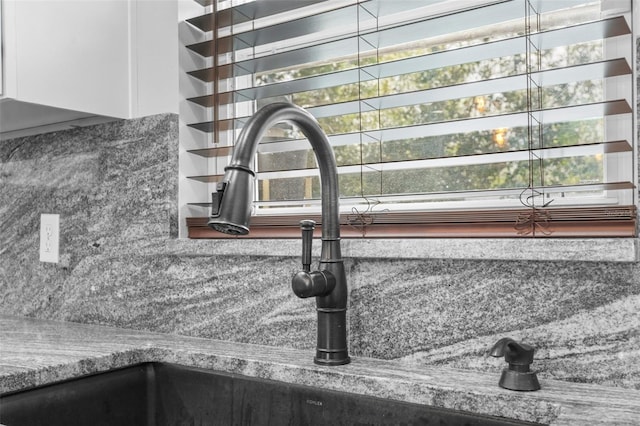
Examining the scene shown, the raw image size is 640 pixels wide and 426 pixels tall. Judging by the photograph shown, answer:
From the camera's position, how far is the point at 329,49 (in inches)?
52.4

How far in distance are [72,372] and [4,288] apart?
0.90 meters

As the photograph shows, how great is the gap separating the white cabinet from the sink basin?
65 centimetres

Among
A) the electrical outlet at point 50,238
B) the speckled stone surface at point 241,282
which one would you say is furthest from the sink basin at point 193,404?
the electrical outlet at point 50,238

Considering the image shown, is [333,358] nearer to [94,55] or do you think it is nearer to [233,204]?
[233,204]

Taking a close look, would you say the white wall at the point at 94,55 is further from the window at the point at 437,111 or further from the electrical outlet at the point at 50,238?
the electrical outlet at the point at 50,238

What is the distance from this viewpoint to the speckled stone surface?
3.27 ft

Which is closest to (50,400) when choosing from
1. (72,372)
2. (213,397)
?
(72,372)

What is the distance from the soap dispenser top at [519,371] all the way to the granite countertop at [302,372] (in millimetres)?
13

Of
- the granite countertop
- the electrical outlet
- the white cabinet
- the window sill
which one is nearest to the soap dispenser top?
the granite countertop

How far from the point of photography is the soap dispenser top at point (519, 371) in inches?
36.0

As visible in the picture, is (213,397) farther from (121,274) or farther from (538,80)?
(538,80)

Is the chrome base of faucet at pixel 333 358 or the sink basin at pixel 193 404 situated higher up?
the chrome base of faucet at pixel 333 358

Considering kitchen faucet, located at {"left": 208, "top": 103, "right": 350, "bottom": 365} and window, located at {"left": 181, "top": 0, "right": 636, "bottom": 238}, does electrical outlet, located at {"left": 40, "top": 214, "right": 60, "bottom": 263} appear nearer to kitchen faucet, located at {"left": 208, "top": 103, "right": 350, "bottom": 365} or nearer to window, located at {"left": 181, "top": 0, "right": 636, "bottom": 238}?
window, located at {"left": 181, "top": 0, "right": 636, "bottom": 238}

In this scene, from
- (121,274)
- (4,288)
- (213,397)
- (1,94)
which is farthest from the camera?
(4,288)
